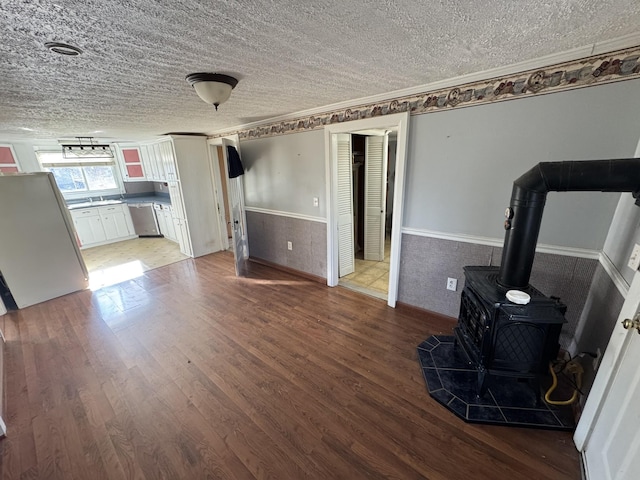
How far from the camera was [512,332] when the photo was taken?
1.57 meters

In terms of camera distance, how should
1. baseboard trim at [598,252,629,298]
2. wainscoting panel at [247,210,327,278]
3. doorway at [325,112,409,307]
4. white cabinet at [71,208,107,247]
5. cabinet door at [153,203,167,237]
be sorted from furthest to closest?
cabinet door at [153,203,167,237], white cabinet at [71,208,107,247], wainscoting panel at [247,210,327,278], doorway at [325,112,409,307], baseboard trim at [598,252,629,298]

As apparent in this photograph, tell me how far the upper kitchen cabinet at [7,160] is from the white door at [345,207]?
18.7ft

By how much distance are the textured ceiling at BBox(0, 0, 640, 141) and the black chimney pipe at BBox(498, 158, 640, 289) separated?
665mm

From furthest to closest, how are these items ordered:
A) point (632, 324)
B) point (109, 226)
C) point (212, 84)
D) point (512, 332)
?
point (109, 226) → point (212, 84) → point (512, 332) → point (632, 324)

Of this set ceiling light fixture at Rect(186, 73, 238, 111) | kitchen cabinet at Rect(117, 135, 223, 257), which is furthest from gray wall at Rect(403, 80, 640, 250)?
kitchen cabinet at Rect(117, 135, 223, 257)

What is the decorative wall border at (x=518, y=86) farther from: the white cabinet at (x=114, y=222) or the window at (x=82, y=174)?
the window at (x=82, y=174)

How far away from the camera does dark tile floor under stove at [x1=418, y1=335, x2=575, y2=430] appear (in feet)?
5.14

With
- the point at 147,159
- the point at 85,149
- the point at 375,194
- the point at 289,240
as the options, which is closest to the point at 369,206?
the point at 375,194

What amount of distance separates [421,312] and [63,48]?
3216 mm

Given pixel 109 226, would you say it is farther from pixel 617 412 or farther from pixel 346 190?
pixel 617 412

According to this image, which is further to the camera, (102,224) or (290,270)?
(102,224)

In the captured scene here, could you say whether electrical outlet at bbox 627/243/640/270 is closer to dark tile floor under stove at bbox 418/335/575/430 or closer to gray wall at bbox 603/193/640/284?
gray wall at bbox 603/193/640/284

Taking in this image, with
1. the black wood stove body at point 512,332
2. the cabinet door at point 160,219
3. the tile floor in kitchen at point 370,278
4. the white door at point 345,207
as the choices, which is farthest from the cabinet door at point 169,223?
the black wood stove body at point 512,332

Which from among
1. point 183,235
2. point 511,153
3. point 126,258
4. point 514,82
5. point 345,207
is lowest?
point 126,258
